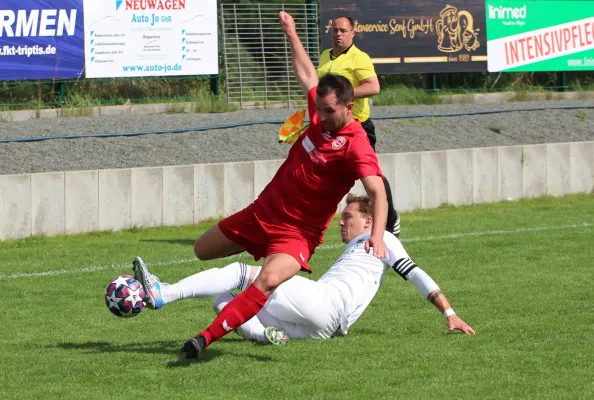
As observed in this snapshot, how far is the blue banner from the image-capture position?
69.4ft

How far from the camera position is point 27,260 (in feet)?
41.9

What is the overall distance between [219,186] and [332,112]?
8.59 metres

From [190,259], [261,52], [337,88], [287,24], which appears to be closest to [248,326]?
[337,88]

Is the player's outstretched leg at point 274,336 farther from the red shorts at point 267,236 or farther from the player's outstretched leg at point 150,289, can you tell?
the player's outstretched leg at point 150,289

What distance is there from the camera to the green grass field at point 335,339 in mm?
6496

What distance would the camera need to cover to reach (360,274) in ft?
26.4

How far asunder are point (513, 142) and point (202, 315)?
12045 millimetres

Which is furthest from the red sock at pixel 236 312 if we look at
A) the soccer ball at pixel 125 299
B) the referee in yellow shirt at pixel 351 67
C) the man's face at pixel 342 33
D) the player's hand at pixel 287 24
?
the man's face at pixel 342 33

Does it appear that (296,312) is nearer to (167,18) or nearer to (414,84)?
(167,18)

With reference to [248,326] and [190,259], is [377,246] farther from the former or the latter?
[190,259]

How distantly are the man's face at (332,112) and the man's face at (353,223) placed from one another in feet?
3.81

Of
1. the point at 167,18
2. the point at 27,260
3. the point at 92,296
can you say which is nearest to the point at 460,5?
the point at 167,18

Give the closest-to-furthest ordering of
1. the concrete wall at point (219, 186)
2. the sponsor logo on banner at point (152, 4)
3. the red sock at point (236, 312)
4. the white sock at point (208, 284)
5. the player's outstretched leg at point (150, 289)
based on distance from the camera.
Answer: the red sock at point (236, 312) → the player's outstretched leg at point (150, 289) → the white sock at point (208, 284) → the concrete wall at point (219, 186) → the sponsor logo on banner at point (152, 4)

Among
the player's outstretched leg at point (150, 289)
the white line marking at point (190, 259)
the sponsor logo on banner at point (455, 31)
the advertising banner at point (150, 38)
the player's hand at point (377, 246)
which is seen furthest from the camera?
the sponsor logo on banner at point (455, 31)
